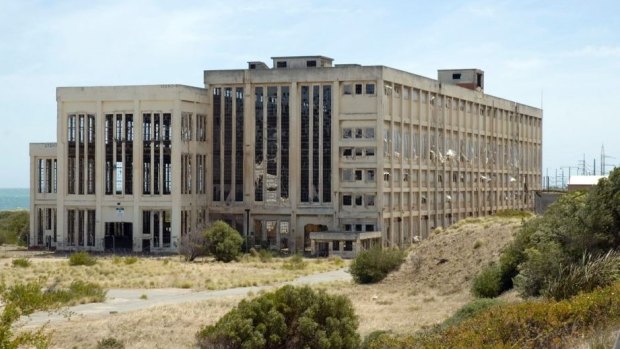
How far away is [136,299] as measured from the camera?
45.8m

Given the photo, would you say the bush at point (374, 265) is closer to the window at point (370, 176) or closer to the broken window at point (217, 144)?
the window at point (370, 176)

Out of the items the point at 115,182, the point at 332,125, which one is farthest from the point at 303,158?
A: the point at 115,182

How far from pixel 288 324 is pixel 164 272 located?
2841 centimetres

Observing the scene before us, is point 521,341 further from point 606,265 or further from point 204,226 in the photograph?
point 204,226

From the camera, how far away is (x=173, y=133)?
254 ft

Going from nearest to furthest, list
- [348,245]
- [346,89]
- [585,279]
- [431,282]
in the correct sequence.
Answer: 1. [585,279]
2. [431,282]
3. [348,245]
4. [346,89]

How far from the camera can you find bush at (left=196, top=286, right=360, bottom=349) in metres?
29.0

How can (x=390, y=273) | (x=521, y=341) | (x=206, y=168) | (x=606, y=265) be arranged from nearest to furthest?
(x=521, y=341)
(x=606, y=265)
(x=390, y=273)
(x=206, y=168)

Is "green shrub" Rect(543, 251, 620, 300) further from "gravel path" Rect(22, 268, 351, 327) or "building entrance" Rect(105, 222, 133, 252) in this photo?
"building entrance" Rect(105, 222, 133, 252)

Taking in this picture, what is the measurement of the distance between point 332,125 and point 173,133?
503 inches

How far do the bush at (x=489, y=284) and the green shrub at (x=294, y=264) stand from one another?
24137 mm

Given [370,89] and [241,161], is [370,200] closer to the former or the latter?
[370,89]

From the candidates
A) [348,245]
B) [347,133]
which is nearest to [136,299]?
[348,245]

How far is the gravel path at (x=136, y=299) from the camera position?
129 ft
